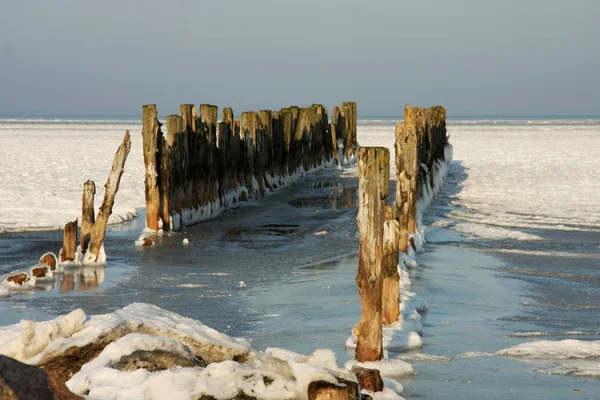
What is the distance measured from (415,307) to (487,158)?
26404mm

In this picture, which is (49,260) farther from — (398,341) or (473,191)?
(473,191)

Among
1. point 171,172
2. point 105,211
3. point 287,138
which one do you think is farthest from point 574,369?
point 287,138

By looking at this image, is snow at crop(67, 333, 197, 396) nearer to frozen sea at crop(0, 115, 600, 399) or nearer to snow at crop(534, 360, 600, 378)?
frozen sea at crop(0, 115, 600, 399)

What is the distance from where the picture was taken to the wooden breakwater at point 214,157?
13.8 m

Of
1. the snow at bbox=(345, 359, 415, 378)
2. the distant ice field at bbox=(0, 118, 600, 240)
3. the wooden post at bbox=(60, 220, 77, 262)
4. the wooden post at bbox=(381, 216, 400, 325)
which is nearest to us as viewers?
the snow at bbox=(345, 359, 415, 378)

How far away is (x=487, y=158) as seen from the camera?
1339 inches

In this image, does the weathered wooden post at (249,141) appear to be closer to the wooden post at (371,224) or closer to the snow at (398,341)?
the snow at (398,341)

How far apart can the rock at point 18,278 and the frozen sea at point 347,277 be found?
0.23 m

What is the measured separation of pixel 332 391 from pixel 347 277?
555 cm

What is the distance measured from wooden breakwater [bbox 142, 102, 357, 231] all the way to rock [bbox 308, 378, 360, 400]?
29.7 ft

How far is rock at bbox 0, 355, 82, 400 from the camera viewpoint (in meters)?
3.41

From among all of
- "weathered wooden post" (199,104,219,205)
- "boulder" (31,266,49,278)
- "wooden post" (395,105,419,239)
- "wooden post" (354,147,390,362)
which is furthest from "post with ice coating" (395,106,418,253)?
"weathered wooden post" (199,104,219,205)

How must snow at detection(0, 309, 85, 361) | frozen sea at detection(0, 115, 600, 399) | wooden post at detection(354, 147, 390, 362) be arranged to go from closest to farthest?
snow at detection(0, 309, 85, 361) → wooden post at detection(354, 147, 390, 362) → frozen sea at detection(0, 115, 600, 399)

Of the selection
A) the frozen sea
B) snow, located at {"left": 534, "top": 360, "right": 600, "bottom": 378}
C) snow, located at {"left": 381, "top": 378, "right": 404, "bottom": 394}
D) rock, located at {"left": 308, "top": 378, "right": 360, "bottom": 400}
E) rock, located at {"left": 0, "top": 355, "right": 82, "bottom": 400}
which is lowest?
the frozen sea
